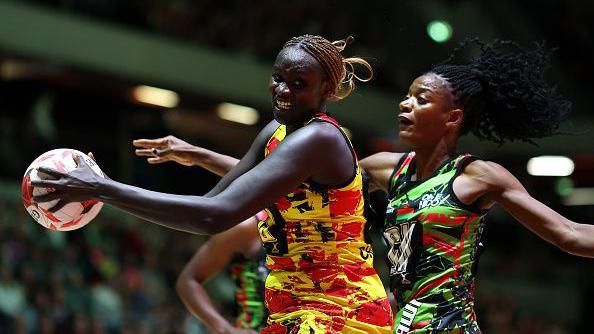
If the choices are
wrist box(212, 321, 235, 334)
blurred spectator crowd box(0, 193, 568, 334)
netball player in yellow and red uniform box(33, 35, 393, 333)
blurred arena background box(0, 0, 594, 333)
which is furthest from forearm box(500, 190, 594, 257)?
blurred spectator crowd box(0, 193, 568, 334)

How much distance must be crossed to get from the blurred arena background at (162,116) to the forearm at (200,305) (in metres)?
4.18

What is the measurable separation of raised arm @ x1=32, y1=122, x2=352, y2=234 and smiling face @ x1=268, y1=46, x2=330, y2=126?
0.16 metres

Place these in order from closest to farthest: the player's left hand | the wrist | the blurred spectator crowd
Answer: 1. the player's left hand
2. the wrist
3. the blurred spectator crowd

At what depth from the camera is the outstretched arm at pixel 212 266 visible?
556 cm

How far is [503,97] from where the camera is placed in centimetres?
459

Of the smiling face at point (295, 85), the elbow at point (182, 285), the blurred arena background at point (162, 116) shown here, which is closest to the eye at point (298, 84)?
the smiling face at point (295, 85)

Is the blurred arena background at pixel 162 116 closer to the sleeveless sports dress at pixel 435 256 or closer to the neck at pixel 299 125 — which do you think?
the sleeveless sports dress at pixel 435 256

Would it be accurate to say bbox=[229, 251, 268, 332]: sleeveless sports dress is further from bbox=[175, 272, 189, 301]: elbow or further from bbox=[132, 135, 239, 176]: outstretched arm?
bbox=[132, 135, 239, 176]: outstretched arm

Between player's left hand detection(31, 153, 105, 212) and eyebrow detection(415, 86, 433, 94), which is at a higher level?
eyebrow detection(415, 86, 433, 94)

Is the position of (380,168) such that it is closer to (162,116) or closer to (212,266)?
(212,266)

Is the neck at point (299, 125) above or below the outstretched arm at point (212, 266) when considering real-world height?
above

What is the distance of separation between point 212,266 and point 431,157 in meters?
1.84

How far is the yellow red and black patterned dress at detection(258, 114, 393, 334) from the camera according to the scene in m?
3.68

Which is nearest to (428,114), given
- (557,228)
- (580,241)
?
(557,228)
